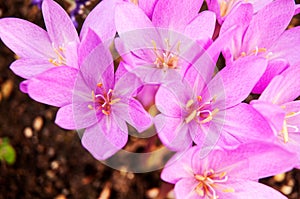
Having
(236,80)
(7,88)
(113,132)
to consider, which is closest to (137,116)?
(113,132)

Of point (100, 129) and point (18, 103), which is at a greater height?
point (100, 129)

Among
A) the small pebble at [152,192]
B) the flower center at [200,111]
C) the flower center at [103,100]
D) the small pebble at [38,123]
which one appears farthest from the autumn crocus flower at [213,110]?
the small pebble at [38,123]

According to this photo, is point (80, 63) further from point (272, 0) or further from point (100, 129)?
point (272, 0)

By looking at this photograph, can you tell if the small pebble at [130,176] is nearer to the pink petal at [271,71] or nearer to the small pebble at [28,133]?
the small pebble at [28,133]

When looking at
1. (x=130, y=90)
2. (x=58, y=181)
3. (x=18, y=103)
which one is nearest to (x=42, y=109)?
(x=18, y=103)

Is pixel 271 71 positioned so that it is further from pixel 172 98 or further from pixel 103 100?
pixel 103 100
